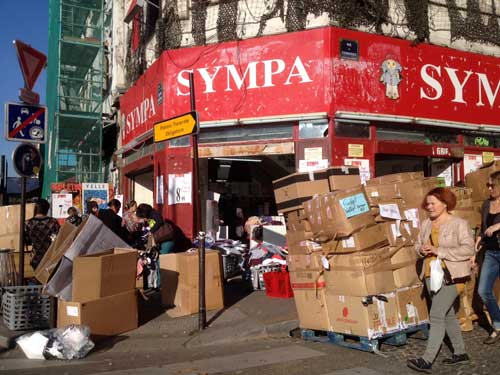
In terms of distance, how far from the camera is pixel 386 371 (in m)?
5.12

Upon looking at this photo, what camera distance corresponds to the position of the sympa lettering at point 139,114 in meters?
12.8

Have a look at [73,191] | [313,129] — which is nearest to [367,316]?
[313,129]

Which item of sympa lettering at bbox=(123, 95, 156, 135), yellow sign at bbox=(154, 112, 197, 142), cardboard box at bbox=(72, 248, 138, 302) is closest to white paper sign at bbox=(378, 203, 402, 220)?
yellow sign at bbox=(154, 112, 197, 142)

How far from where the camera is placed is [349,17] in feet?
35.7

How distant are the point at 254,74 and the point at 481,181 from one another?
541cm

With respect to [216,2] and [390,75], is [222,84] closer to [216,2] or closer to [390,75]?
[216,2]

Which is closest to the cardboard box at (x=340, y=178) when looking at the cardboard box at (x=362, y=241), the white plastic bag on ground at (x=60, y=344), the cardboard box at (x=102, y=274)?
the cardboard box at (x=362, y=241)

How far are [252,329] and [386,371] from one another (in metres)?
2.13

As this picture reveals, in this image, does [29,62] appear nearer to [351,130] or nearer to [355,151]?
[351,130]

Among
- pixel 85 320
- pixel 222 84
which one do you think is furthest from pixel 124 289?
pixel 222 84

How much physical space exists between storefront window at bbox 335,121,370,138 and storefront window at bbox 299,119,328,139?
24 cm

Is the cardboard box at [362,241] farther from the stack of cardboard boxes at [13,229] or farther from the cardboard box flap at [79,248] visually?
the stack of cardboard boxes at [13,229]

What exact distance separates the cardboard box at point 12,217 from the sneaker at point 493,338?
24.0ft

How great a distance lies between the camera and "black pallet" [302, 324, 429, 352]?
5.76 metres
